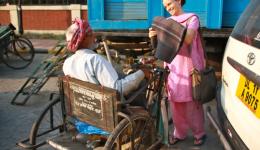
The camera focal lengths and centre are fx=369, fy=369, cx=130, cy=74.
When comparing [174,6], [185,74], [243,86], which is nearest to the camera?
[243,86]

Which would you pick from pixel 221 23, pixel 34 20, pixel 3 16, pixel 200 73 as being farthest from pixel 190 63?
pixel 3 16

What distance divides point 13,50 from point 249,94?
6.83 metres

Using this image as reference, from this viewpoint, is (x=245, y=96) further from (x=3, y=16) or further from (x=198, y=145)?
(x=3, y=16)

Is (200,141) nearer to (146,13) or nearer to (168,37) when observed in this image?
(168,37)

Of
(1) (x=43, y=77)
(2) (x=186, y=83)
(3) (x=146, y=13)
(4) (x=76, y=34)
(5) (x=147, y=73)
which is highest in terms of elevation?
(3) (x=146, y=13)

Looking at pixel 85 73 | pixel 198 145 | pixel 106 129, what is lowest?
pixel 198 145

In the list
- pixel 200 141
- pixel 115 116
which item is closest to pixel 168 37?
pixel 115 116

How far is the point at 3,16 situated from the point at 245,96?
12.9 metres

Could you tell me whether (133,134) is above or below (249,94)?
below

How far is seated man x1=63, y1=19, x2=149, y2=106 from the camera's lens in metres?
2.84

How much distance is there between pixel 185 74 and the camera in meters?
3.52

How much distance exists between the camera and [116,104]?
2756 mm

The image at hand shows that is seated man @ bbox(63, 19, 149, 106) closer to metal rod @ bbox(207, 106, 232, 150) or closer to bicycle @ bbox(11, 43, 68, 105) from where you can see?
metal rod @ bbox(207, 106, 232, 150)

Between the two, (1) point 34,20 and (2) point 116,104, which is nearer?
(2) point 116,104
